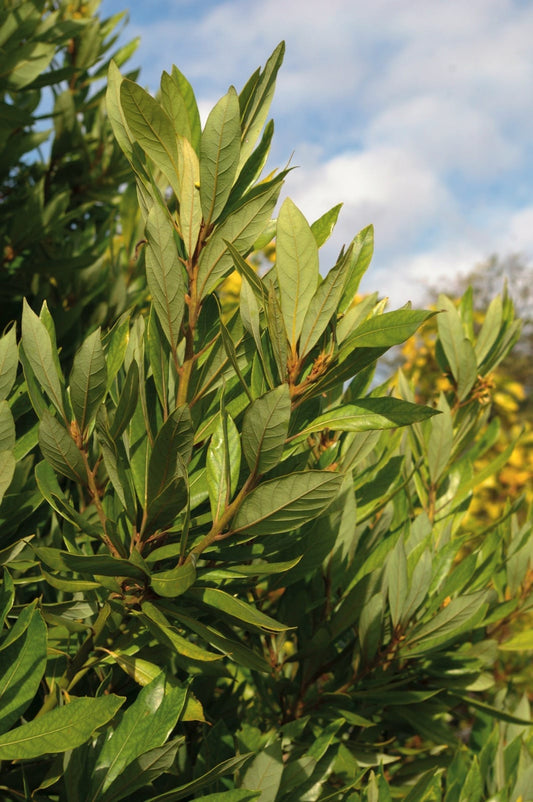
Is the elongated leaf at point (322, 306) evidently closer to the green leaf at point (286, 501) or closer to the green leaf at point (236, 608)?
the green leaf at point (286, 501)

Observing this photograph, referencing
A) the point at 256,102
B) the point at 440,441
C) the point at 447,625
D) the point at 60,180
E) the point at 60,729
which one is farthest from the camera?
the point at 60,180

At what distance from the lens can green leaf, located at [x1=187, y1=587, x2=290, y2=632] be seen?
0.93 m

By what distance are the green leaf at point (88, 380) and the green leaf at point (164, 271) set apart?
103 millimetres

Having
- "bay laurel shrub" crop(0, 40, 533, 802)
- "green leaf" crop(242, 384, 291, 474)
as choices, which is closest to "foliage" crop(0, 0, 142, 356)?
"bay laurel shrub" crop(0, 40, 533, 802)

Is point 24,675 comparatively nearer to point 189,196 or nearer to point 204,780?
point 204,780

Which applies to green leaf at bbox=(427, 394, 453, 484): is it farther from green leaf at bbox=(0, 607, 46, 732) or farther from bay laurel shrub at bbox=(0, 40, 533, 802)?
green leaf at bbox=(0, 607, 46, 732)

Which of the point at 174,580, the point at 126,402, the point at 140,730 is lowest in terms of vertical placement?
the point at 140,730

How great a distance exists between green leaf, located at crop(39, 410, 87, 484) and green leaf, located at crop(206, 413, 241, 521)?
19 centimetres

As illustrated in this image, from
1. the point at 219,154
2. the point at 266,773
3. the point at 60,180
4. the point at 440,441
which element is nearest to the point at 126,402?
the point at 219,154

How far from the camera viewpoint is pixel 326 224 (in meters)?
1.16

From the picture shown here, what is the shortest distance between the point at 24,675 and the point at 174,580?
231mm

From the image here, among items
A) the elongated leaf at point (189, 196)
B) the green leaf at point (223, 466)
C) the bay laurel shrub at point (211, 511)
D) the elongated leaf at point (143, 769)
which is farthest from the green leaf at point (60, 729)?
the elongated leaf at point (189, 196)

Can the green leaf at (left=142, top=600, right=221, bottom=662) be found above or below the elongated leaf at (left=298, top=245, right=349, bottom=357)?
below

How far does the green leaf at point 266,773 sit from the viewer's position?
1133 millimetres
